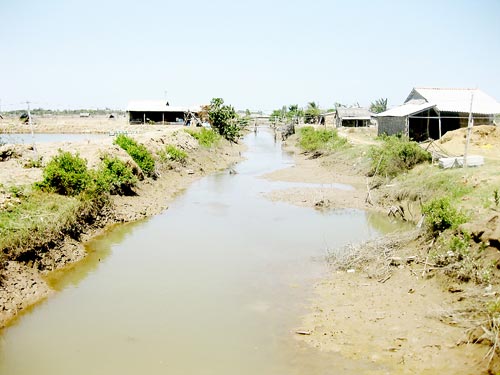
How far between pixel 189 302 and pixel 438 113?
2266cm

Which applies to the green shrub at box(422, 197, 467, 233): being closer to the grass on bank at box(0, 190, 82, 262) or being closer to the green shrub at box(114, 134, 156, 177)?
the grass on bank at box(0, 190, 82, 262)

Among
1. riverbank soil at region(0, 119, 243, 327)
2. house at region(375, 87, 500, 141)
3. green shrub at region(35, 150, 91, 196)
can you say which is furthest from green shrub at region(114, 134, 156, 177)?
house at region(375, 87, 500, 141)

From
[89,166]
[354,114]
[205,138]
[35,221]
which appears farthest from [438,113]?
[35,221]

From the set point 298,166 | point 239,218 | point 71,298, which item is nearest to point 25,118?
point 298,166

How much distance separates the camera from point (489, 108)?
2745cm

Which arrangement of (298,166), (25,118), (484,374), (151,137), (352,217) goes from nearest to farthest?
(484,374) → (352,217) → (151,137) → (298,166) → (25,118)

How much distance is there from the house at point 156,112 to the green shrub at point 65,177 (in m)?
36.8

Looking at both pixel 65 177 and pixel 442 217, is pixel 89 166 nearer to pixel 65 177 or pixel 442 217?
pixel 65 177

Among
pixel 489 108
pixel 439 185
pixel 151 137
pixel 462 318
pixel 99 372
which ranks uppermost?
pixel 489 108

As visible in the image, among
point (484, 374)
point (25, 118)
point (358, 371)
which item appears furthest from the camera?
point (25, 118)

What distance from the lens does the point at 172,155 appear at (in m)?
26.5

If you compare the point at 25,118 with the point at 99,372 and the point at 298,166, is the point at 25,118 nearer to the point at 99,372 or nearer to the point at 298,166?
the point at 298,166

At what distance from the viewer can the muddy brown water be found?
23.9 ft

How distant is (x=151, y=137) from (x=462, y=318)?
23.0 m
